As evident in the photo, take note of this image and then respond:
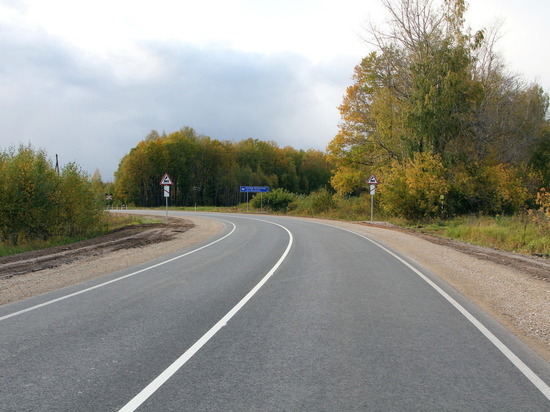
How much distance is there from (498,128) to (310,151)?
105 m

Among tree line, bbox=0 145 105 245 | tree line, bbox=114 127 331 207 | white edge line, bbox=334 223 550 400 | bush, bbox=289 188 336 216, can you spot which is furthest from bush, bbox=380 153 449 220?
tree line, bbox=114 127 331 207

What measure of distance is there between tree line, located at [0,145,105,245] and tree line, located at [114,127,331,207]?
225 ft

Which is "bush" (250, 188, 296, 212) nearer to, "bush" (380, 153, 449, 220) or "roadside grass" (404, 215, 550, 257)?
"bush" (380, 153, 449, 220)

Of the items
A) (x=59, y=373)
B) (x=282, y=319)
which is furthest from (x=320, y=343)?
(x=59, y=373)

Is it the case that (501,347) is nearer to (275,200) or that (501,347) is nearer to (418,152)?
(418,152)

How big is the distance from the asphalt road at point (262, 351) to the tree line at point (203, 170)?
8717 centimetres

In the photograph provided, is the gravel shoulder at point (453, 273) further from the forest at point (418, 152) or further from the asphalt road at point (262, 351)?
the forest at point (418, 152)

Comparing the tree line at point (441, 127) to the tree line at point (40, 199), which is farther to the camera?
the tree line at point (441, 127)

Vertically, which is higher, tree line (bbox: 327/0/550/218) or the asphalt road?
tree line (bbox: 327/0/550/218)

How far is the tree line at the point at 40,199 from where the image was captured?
833 inches

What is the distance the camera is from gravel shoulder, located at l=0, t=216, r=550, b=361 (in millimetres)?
7227

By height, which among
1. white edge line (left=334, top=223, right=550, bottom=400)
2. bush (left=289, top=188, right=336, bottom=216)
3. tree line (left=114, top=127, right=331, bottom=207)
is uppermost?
tree line (left=114, top=127, right=331, bottom=207)

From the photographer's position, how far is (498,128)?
36.1 metres

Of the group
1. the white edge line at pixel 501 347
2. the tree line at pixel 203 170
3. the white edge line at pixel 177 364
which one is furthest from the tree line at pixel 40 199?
the tree line at pixel 203 170
